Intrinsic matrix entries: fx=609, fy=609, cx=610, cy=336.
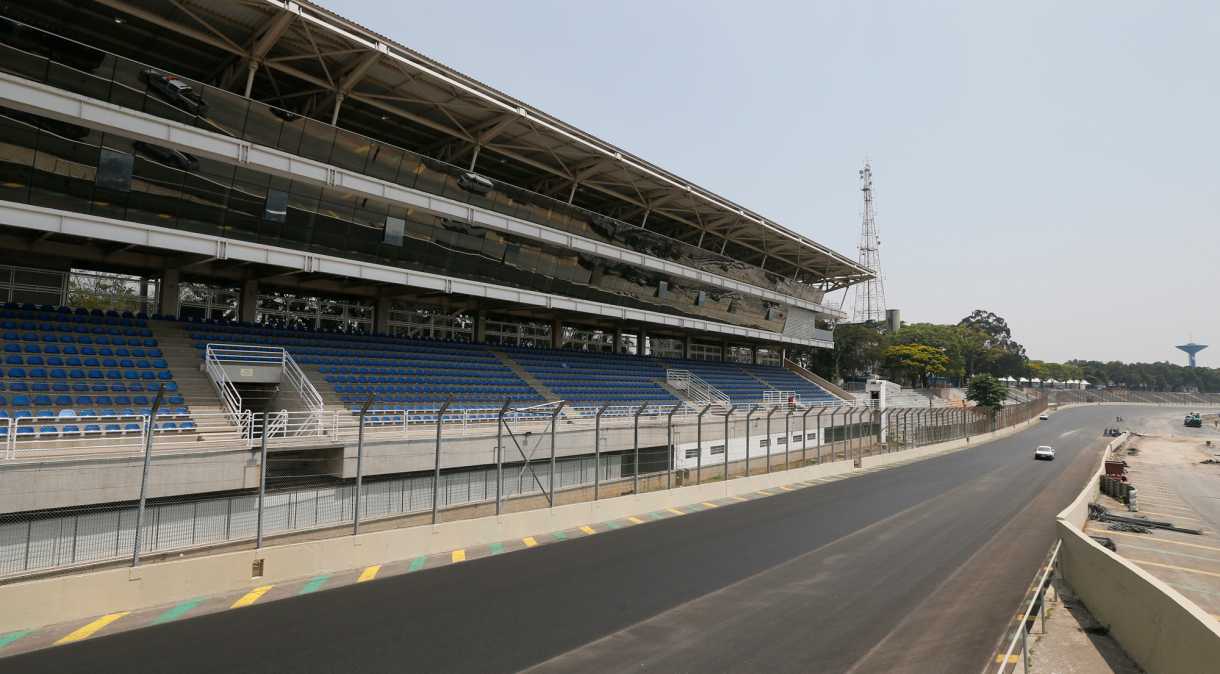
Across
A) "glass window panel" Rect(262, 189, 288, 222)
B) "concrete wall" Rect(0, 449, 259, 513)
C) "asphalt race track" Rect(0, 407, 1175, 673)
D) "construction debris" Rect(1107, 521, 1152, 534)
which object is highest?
"glass window panel" Rect(262, 189, 288, 222)

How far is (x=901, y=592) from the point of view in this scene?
461 inches

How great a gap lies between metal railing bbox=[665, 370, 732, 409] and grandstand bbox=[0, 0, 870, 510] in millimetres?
2250

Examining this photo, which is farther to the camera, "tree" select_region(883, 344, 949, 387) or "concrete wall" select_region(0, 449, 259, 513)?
"tree" select_region(883, 344, 949, 387)

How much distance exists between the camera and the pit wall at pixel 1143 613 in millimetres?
6914

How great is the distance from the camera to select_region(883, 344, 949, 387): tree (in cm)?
8412

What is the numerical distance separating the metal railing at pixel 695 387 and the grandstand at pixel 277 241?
88.6 inches

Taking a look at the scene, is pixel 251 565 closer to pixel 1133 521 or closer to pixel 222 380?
pixel 222 380

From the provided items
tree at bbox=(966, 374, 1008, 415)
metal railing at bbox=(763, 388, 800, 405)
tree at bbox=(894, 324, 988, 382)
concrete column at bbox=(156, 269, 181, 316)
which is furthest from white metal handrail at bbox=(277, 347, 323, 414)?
tree at bbox=(894, 324, 988, 382)

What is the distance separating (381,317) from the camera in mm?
27781

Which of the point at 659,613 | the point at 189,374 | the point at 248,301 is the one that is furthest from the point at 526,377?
the point at 659,613

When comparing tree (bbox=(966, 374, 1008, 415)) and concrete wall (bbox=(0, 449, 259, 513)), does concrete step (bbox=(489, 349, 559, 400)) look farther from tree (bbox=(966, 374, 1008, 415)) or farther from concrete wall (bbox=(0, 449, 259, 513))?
tree (bbox=(966, 374, 1008, 415))

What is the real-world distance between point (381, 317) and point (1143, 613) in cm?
2671

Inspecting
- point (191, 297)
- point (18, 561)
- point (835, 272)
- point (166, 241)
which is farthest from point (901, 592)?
point (835, 272)

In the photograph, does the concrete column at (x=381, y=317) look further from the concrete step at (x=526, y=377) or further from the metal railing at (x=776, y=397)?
the metal railing at (x=776, y=397)
